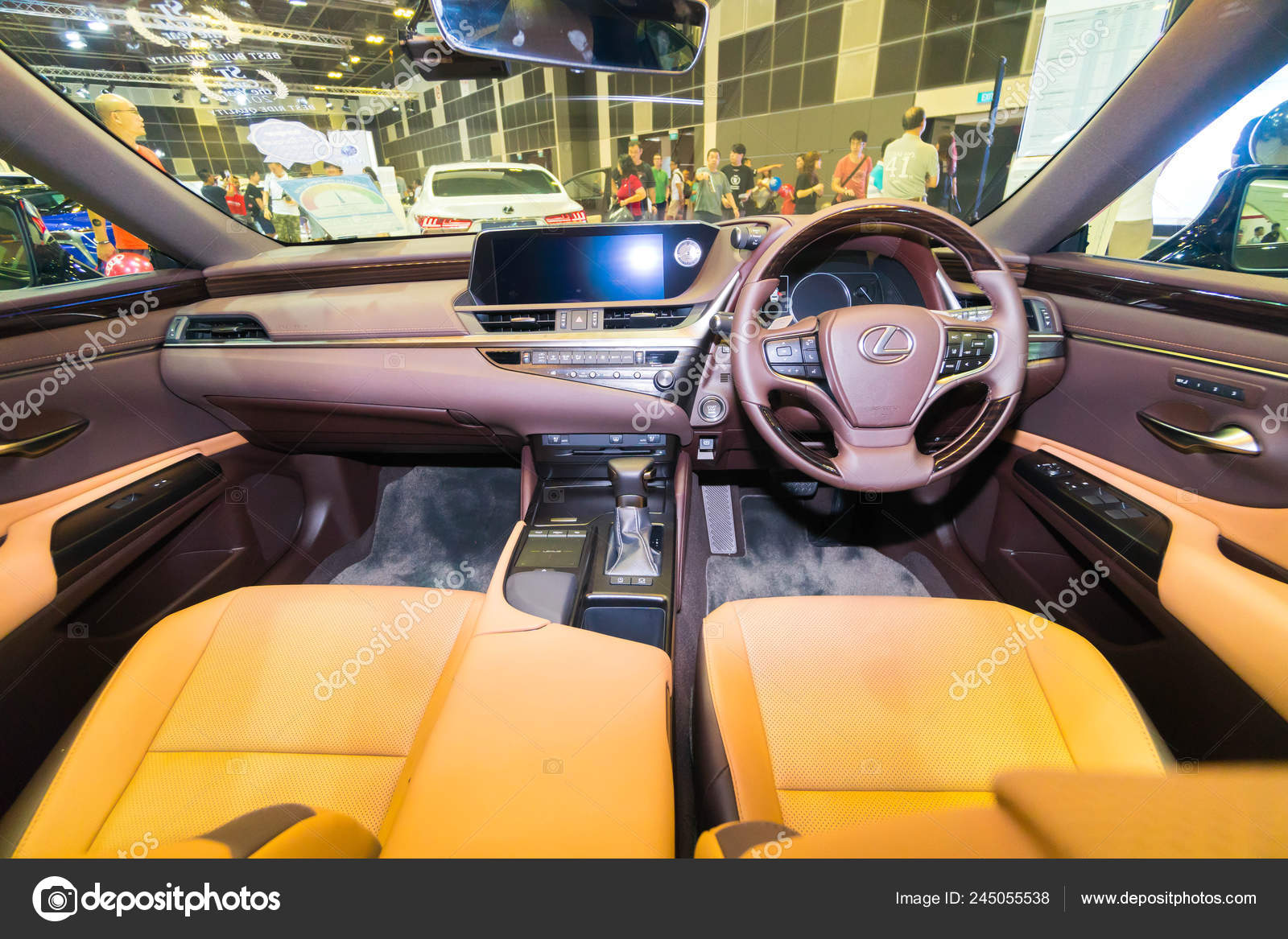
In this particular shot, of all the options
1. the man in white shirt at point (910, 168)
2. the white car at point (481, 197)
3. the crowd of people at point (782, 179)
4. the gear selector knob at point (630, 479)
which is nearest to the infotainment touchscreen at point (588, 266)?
the gear selector knob at point (630, 479)

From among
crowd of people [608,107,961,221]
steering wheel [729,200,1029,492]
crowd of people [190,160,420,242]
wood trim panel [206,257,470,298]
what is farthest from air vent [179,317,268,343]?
crowd of people [608,107,961,221]

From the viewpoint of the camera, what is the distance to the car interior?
0.88 m

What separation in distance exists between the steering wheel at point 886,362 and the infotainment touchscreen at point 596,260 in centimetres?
44

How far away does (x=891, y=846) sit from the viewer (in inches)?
17.5

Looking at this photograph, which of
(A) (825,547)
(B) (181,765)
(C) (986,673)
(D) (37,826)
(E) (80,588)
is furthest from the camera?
(A) (825,547)

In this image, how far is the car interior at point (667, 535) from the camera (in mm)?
885

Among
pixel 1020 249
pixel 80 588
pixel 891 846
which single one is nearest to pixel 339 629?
pixel 80 588

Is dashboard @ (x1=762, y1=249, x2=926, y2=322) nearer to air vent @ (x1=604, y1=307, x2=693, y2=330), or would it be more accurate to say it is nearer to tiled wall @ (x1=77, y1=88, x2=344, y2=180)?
air vent @ (x1=604, y1=307, x2=693, y2=330)

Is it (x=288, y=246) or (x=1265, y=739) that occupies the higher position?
(x=288, y=246)

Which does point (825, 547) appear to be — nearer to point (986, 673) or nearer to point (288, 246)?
point (986, 673)

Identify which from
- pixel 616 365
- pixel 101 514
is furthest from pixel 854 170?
pixel 101 514
